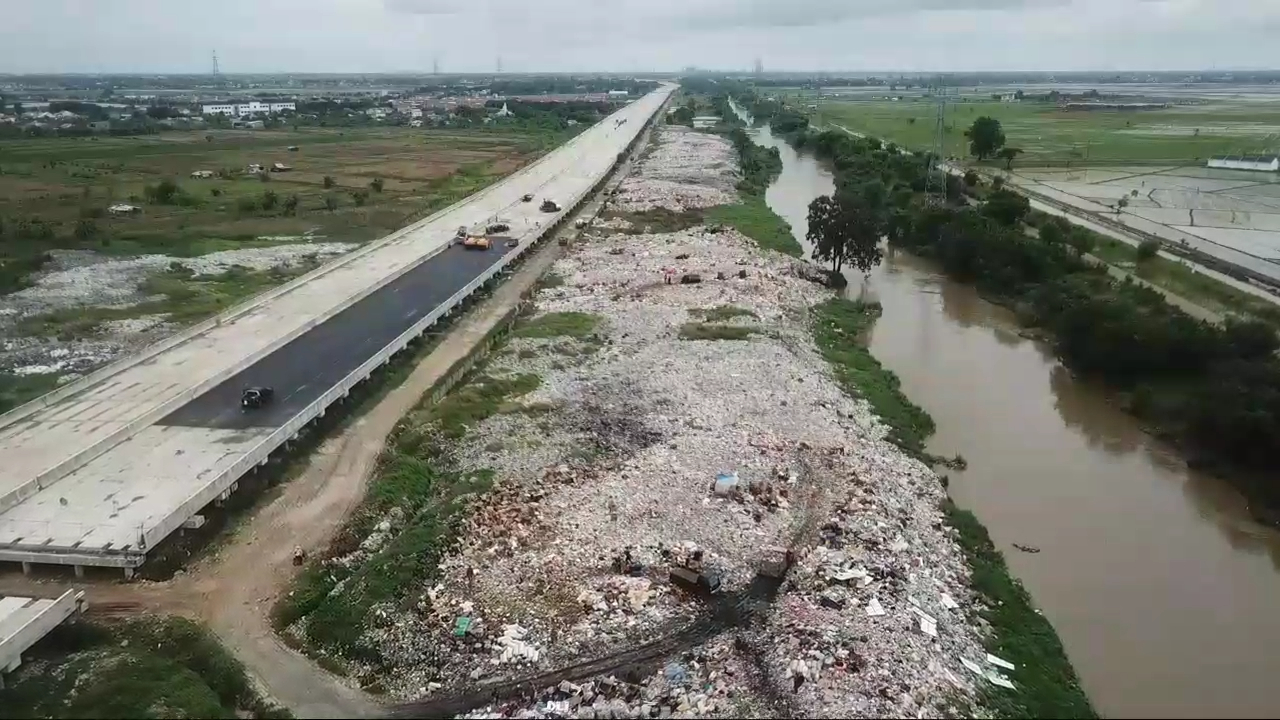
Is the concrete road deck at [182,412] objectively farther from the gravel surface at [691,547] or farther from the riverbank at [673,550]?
the gravel surface at [691,547]

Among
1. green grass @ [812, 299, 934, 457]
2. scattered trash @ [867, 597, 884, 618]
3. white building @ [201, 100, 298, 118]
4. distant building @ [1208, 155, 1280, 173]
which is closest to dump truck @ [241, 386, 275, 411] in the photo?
scattered trash @ [867, 597, 884, 618]

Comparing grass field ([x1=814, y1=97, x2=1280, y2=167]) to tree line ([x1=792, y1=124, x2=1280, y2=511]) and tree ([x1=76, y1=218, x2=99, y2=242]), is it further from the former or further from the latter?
tree ([x1=76, y1=218, x2=99, y2=242])

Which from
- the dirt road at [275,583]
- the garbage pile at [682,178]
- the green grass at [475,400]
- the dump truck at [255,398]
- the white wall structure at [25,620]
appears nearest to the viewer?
the white wall structure at [25,620]

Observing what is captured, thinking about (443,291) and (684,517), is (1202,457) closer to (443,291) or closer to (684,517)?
(684,517)

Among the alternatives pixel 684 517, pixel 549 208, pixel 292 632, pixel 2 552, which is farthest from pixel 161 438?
pixel 549 208

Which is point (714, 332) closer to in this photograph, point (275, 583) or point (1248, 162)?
point (275, 583)

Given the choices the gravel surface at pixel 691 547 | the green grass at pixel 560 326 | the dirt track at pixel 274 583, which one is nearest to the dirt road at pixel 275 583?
the dirt track at pixel 274 583

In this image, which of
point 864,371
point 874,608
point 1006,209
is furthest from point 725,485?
point 1006,209
